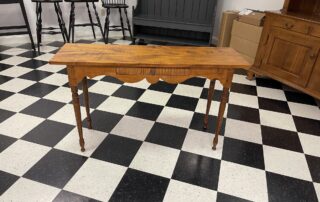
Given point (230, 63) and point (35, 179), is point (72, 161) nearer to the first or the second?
point (35, 179)

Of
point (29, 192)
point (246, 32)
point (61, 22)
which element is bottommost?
point (29, 192)

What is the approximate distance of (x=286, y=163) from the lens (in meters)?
1.75

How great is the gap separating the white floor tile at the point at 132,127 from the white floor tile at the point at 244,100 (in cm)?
98

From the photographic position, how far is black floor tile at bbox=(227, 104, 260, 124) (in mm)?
2240

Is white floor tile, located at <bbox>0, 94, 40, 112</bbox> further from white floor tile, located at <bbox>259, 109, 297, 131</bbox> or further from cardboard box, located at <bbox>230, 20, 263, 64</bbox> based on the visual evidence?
cardboard box, located at <bbox>230, 20, 263, 64</bbox>

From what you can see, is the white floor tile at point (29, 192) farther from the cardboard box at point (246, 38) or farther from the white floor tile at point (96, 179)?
the cardboard box at point (246, 38)

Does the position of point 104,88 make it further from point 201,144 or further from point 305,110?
point 305,110

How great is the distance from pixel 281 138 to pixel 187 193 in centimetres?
104

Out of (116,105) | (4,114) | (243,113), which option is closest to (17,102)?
(4,114)

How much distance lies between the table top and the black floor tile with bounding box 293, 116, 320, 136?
108 centimetres

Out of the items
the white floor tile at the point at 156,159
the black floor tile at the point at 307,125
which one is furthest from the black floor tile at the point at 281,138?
the white floor tile at the point at 156,159

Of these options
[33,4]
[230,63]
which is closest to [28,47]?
[33,4]

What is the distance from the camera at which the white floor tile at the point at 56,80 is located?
2738 mm

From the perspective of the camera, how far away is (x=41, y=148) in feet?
5.77
